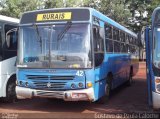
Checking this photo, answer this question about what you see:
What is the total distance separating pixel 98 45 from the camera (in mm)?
10102

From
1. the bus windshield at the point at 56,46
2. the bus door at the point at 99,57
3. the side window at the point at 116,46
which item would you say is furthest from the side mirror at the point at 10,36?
the side window at the point at 116,46

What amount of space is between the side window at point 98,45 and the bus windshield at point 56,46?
406 millimetres

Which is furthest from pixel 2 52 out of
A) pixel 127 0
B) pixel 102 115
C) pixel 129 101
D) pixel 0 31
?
pixel 127 0

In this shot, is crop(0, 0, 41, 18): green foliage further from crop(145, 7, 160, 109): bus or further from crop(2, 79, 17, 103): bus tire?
crop(145, 7, 160, 109): bus

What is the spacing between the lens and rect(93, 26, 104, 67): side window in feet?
32.0

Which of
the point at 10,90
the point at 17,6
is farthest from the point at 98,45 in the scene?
the point at 17,6

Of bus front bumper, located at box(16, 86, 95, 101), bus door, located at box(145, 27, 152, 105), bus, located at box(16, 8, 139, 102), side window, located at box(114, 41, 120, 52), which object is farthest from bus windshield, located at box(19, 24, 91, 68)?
side window, located at box(114, 41, 120, 52)

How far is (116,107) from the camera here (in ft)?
35.2

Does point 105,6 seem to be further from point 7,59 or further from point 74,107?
point 74,107

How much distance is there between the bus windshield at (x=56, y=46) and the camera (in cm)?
934

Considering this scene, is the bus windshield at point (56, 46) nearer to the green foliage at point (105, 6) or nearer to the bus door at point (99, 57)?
the bus door at point (99, 57)

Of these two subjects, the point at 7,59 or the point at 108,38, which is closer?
the point at 7,59

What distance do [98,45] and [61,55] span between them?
1305 mm

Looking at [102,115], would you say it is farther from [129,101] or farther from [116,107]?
[129,101]
